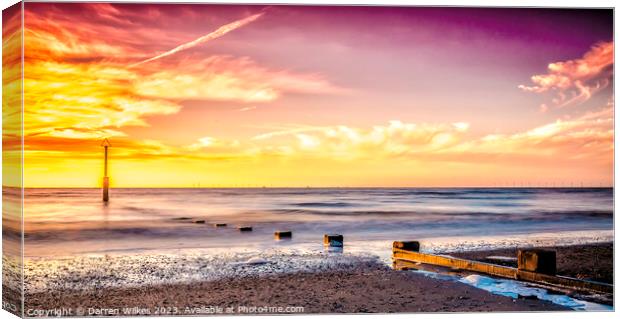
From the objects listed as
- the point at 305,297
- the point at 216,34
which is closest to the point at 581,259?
the point at 305,297

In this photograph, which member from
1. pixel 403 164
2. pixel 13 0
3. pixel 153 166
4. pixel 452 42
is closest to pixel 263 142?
pixel 153 166

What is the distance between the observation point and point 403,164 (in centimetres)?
947

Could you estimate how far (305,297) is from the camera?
666cm

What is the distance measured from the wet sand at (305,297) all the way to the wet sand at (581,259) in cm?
176

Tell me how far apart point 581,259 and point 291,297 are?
4.42m

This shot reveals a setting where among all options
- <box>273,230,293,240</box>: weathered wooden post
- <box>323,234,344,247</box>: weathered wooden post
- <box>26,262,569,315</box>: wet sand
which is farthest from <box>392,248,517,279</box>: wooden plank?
<box>273,230,293,240</box>: weathered wooden post

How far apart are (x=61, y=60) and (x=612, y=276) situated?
6.74 m

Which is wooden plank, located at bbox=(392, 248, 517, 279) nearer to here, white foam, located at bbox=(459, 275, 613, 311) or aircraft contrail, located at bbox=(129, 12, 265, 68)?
white foam, located at bbox=(459, 275, 613, 311)

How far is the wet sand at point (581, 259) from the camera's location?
7664mm

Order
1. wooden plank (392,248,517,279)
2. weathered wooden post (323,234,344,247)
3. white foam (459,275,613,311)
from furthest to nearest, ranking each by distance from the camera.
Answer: weathered wooden post (323,234,344,247) < wooden plank (392,248,517,279) < white foam (459,275,613,311)

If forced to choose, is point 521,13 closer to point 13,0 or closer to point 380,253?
point 380,253

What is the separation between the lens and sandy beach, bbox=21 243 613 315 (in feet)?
21.0

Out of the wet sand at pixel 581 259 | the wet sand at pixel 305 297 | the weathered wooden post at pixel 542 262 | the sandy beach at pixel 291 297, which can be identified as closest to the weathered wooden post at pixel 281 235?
the wet sand at pixel 581 259

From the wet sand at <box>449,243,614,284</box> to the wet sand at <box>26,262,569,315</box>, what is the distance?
1.76 meters
